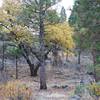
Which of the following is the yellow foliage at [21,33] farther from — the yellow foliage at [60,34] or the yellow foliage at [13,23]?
the yellow foliage at [60,34]

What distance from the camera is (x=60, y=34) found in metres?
32.2

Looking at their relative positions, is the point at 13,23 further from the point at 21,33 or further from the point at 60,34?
the point at 60,34

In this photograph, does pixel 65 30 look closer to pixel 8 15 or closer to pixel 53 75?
pixel 8 15

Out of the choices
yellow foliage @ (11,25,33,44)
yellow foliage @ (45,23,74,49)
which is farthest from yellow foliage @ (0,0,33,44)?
yellow foliage @ (45,23,74,49)

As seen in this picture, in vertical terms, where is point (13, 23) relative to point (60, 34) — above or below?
above

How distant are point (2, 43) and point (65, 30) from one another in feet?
24.9

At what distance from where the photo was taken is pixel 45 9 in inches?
1035

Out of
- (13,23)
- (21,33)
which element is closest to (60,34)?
(21,33)

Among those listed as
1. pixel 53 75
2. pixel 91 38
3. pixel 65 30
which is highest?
pixel 65 30

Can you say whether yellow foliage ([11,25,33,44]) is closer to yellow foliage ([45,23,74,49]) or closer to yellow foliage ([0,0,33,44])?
yellow foliage ([0,0,33,44])

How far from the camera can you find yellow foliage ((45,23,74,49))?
31.2 m

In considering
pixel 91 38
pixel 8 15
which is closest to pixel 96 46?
pixel 91 38

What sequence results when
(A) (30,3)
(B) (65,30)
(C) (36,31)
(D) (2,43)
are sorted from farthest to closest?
(D) (2,43)
(B) (65,30)
(C) (36,31)
(A) (30,3)

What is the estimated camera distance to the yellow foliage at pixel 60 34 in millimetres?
31163
